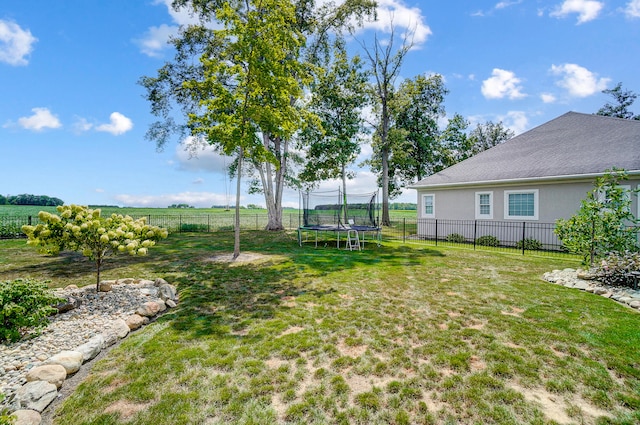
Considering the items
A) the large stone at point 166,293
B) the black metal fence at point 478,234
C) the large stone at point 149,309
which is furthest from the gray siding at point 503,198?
the large stone at point 149,309

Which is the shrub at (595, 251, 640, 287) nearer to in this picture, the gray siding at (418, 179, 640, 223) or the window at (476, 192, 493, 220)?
the gray siding at (418, 179, 640, 223)

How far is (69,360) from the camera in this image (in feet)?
10.6

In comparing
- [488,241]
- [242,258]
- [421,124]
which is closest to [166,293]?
[242,258]

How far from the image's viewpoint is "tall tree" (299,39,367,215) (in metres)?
20.2

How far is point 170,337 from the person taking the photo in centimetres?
388

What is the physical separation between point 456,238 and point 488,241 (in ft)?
5.06

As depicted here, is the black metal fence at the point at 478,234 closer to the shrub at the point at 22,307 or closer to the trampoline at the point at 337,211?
the trampoline at the point at 337,211

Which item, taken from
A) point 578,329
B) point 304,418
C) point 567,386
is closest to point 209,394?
point 304,418

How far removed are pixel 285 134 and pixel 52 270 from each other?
7625 millimetres

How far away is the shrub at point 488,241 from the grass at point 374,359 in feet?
22.0

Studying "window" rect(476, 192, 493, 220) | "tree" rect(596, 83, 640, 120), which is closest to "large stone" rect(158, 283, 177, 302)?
"window" rect(476, 192, 493, 220)

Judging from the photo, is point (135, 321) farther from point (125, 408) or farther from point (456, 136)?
point (456, 136)

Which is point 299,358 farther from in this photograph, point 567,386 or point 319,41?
point 319,41

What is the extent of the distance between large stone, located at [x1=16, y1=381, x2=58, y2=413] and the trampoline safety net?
408 inches
